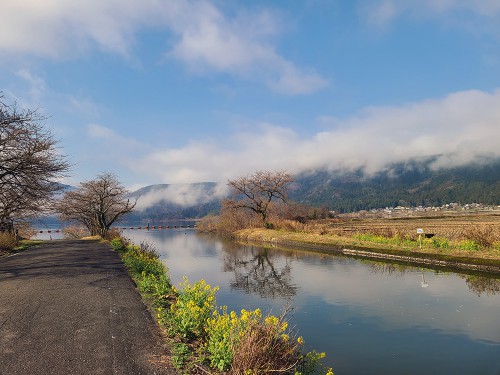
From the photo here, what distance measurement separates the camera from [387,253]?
28.6m

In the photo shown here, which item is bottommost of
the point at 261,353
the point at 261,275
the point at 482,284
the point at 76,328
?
the point at 261,275

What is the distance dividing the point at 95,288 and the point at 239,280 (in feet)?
36.2

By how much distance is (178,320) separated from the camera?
8969 millimetres

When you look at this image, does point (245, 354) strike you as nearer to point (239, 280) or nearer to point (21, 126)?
point (239, 280)

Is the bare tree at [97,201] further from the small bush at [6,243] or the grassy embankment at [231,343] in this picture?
the grassy embankment at [231,343]

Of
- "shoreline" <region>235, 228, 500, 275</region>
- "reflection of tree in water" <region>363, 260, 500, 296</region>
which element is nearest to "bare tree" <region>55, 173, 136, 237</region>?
"shoreline" <region>235, 228, 500, 275</region>

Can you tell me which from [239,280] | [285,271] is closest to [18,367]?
[239,280]

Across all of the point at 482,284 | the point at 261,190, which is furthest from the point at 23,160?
the point at 261,190

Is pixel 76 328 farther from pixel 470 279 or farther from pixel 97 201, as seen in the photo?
pixel 97 201

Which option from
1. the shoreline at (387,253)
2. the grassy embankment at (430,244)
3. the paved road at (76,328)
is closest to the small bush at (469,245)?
the grassy embankment at (430,244)

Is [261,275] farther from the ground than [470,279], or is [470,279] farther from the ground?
[470,279]

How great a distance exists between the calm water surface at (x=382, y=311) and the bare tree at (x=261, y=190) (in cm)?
4120

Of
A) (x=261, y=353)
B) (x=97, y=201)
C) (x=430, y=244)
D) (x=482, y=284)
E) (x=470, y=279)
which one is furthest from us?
(x=97, y=201)

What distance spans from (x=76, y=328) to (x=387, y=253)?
82.3 ft
